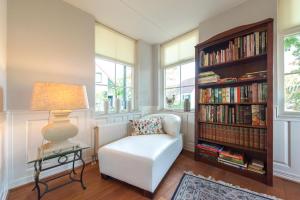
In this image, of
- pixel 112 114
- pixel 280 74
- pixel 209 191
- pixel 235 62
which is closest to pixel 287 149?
pixel 280 74

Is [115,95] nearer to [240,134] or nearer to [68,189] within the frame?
[68,189]

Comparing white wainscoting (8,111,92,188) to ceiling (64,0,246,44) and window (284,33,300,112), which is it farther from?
window (284,33,300,112)

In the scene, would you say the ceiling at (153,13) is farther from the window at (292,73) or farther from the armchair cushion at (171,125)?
the armchair cushion at (171,125)

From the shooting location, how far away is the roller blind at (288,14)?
5.51ft

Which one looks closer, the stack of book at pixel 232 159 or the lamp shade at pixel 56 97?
the lamp shade at pixel 56 97

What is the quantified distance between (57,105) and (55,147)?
1.57 ft

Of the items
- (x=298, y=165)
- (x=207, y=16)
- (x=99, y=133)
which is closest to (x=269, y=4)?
(x=207, y=16)

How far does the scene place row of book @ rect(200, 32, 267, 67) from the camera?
1.66 metres

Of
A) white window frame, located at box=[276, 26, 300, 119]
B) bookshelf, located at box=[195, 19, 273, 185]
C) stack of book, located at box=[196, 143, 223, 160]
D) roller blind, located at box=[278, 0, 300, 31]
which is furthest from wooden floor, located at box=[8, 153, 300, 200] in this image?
roller blind, located at box=[278, 0, 300, 31]

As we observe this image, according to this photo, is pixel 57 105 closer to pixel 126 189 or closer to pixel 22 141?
pixel 22 141

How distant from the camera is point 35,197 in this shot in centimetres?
140

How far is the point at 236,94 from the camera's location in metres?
1.84

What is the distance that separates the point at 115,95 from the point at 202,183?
2.01 meters

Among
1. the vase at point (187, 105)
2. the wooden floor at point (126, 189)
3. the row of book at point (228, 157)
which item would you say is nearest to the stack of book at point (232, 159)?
the row of book at point (228, 157)
